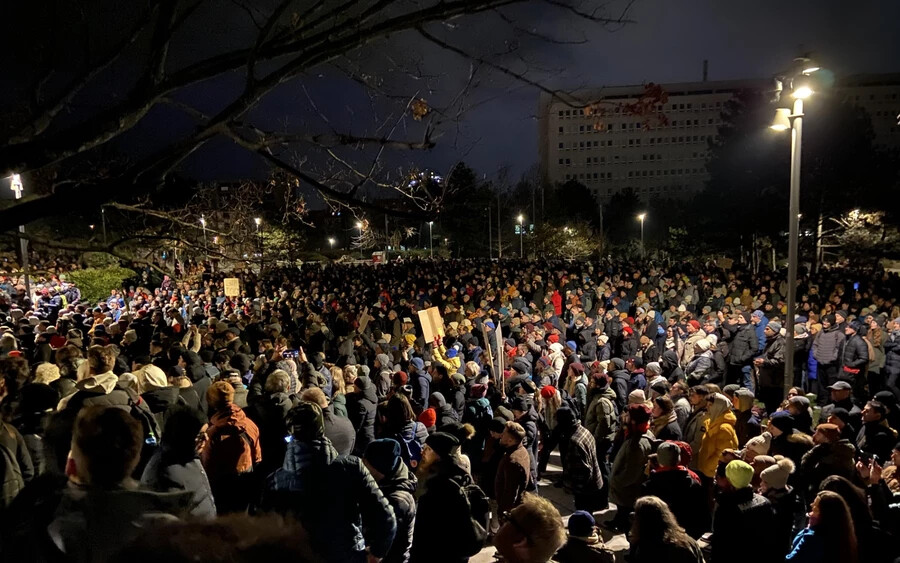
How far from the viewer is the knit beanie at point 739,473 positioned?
12.1ft

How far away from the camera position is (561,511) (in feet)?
20.5

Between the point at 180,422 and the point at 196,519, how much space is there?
2.07 m

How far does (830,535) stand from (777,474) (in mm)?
746

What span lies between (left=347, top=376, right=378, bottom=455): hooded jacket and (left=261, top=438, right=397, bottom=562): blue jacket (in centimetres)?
323

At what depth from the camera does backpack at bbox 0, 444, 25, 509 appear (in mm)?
2939

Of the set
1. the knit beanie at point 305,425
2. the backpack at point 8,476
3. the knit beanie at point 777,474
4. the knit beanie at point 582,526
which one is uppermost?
the knit beanie at point 305,425

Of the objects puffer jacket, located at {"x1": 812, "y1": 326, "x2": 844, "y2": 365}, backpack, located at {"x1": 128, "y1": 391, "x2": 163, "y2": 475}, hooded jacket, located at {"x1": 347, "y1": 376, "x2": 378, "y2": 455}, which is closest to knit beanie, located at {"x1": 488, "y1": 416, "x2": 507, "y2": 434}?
hooded jacket, located at {"x1": 347, "y1": 376, "x2": 378, "y2": 455}

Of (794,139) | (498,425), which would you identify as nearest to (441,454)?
(498,425)

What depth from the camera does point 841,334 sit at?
9797 millimetres

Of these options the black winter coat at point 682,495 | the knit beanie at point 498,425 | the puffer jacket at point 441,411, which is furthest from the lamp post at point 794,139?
the puffer jacket at point 441,411

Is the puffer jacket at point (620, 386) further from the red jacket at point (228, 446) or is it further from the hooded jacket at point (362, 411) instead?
the red jacket at point (228, 446)

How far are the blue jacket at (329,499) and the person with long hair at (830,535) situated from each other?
262cm

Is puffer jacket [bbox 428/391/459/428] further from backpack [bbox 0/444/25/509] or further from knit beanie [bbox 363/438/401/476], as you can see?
backpack [bbox 0/444/25/509]

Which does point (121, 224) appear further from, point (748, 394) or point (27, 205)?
point (748, 394)
